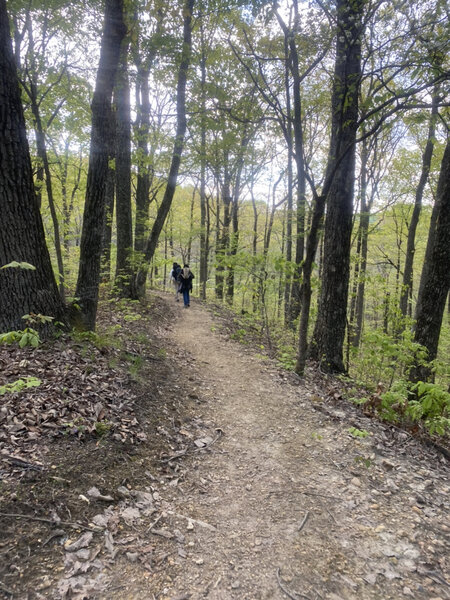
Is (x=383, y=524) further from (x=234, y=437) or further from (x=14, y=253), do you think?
(x=14, y=253)

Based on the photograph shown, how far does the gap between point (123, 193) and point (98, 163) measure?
16.8ft

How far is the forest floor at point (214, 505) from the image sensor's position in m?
2.13

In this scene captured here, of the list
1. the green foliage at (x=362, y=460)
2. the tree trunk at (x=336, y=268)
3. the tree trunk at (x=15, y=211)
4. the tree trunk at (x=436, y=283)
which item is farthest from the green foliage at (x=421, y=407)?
the tree trunk at (x=15, y=211)

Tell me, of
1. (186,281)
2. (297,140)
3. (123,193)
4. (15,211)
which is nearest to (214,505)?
(15,211)

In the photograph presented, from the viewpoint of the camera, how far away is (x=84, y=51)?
28.6 ft

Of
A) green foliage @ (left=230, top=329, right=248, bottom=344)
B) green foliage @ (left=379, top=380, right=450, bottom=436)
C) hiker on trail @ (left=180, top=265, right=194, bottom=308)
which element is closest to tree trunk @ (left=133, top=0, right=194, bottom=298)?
hiker on trail @ (left=180, top=265, right=194, bottom=308)

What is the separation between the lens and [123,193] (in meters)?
10.1

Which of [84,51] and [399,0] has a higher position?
[84,51]

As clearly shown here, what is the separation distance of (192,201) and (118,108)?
14.6 meters

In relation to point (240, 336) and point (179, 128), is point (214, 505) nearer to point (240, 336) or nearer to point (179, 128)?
point (240, 336)

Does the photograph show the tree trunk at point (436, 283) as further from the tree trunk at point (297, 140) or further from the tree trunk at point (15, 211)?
the tree trunk at point (15, 211)

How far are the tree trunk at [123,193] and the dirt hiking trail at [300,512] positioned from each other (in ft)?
21.1

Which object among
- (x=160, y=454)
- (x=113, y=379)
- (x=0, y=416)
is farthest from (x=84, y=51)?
(x=160, y=454)

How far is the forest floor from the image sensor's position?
6.98 feet
